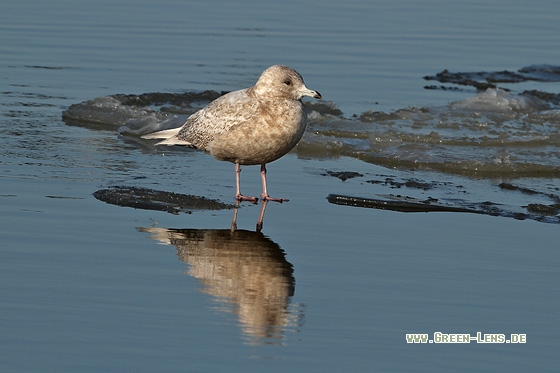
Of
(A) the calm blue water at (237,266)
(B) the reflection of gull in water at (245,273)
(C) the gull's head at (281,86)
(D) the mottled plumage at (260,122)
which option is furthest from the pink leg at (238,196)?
(B) the reflection of gull in water at (245,273)

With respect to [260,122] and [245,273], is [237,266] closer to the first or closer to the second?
[245,273]

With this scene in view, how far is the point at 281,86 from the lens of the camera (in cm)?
830

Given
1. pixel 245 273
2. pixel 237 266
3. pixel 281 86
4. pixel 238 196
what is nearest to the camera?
pixel 245 273

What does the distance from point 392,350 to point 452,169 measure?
15.6 feet

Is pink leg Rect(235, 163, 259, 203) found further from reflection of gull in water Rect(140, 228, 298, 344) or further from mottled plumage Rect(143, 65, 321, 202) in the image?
reflection of gull in water Rect(140, 228, 298, 344)

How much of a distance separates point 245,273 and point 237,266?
0.46ft

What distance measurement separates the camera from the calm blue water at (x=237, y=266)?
16.5 feet

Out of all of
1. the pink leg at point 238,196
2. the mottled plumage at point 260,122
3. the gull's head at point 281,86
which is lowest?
the pink leg at point 238,196

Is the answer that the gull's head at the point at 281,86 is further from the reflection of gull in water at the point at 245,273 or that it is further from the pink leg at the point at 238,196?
the reflection of gull in water at the point at 245,273

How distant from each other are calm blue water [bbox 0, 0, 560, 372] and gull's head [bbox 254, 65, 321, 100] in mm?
738

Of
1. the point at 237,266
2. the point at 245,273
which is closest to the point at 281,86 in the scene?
the point at 237,266

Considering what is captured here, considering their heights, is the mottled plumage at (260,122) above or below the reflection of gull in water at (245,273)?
above

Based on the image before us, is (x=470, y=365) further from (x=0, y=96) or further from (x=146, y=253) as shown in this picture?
(x=0, y=96)

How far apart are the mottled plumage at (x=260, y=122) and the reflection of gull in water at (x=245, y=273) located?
1134 millimetres
